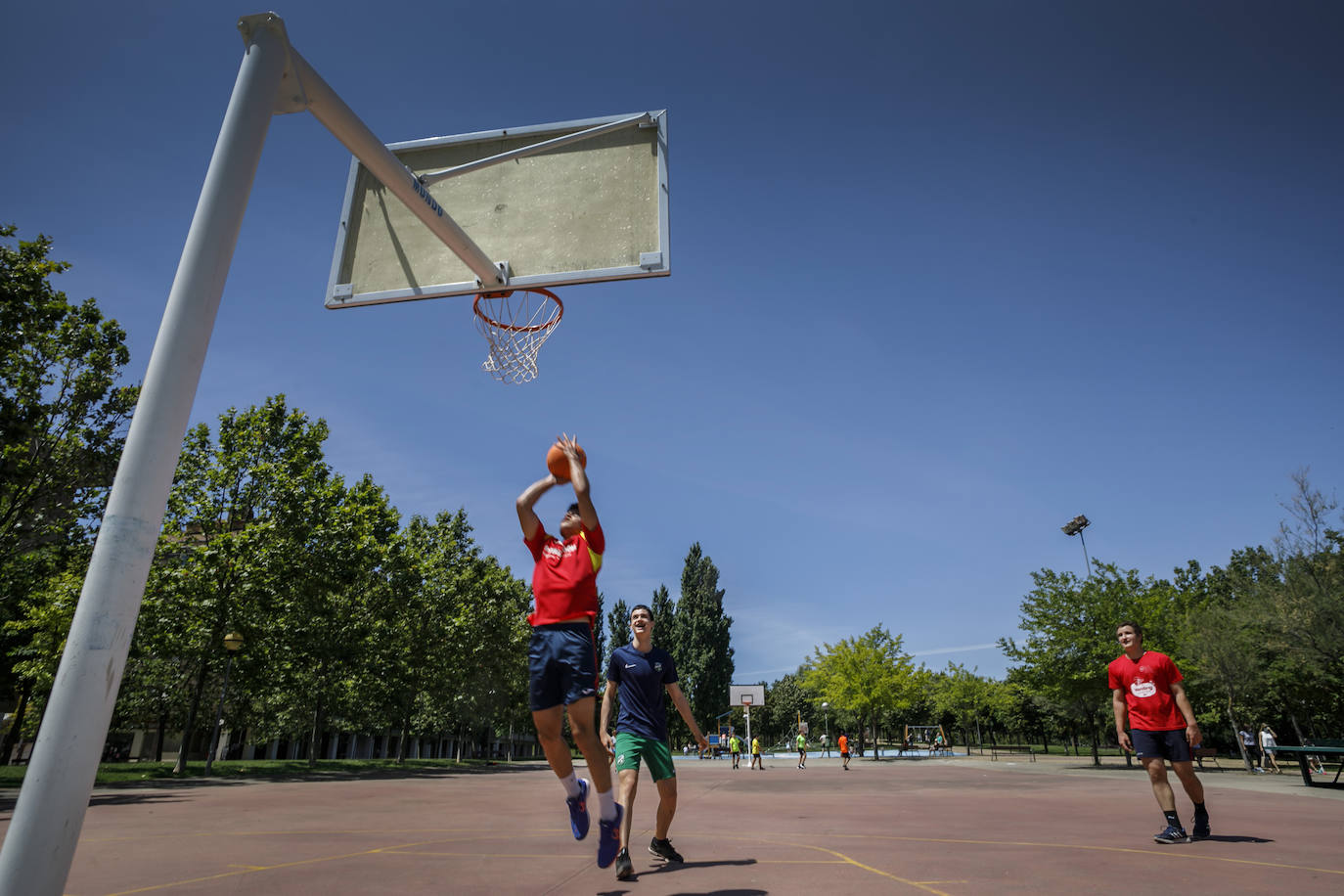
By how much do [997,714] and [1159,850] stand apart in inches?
2611

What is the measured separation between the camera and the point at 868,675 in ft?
138

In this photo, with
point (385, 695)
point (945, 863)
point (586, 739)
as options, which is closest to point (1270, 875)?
point (945, 863)

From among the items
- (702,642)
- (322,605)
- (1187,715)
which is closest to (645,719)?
(1187,715)

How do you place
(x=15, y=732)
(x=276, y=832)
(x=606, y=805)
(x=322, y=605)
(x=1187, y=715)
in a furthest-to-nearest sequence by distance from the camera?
(x=15, y=732)
(x=322, y=605)
(x=276, y=832)
(x=1187, y=715)
(x=606, y=805)

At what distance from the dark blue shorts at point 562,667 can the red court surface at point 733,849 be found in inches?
44.7

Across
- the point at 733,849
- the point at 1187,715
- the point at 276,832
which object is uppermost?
the point at 1187,715

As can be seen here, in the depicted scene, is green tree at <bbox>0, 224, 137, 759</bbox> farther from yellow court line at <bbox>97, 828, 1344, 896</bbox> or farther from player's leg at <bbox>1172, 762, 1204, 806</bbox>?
player's leg at <bbox>1172, 762, 1204, 806</bbox>

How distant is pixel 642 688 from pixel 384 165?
4.54 m

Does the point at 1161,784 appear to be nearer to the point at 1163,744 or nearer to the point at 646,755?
the point at 1163,744

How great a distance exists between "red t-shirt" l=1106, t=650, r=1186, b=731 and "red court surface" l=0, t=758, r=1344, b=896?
104 centimetres

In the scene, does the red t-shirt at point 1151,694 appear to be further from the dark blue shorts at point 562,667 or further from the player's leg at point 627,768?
the dark blue shorts at point 562,667

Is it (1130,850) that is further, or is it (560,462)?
(1130,850)

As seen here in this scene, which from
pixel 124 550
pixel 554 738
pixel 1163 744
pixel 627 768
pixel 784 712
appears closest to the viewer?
pixel 124 550

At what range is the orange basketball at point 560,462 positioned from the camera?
5102 millimetres
